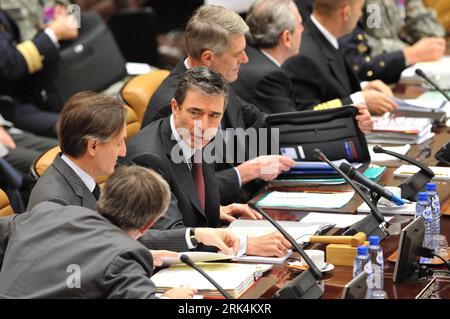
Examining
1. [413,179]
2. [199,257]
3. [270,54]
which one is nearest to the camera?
[199,257]

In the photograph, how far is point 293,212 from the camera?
12.6 ft

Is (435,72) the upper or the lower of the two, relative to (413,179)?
lower

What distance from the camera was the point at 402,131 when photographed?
4.87 metres

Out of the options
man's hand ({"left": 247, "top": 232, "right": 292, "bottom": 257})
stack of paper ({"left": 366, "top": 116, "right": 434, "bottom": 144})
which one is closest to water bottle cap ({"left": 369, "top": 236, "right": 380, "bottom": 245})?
man's hand ({"left": 247, "top": 232, "right": 292, "bottom": 257})

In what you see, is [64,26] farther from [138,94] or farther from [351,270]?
[351,270]

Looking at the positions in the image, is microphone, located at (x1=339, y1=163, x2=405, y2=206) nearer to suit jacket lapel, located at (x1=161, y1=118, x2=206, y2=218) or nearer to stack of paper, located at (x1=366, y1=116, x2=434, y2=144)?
suit jacket lapel, located at (x1=161, y1=118, x2=206, y2=218)

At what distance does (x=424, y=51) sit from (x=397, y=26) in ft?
3.07

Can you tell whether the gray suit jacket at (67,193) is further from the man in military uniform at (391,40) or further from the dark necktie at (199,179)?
the man in military uniform at (391,40)

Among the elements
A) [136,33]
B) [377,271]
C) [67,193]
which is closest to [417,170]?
[377,271]

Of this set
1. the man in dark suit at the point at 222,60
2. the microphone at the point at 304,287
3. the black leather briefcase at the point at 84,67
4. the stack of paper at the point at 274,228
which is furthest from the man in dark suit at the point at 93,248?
the black leather briefcase at the point at 84,67

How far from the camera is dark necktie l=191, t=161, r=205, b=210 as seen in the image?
3.75m

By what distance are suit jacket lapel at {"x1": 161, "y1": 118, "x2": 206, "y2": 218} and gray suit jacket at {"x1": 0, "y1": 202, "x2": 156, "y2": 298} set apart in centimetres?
86
